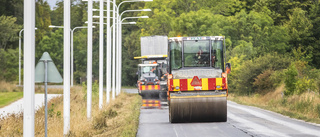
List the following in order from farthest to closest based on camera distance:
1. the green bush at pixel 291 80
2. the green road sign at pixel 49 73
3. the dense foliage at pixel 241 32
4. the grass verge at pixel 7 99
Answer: the dense foliage at pixel 241 32 < the grass verge at pixel 7 99 < the green bush at pixel 291 80 < the green road sign at pixel 49 73

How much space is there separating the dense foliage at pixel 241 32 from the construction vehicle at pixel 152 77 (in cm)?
626

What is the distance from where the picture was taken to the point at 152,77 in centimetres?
4622

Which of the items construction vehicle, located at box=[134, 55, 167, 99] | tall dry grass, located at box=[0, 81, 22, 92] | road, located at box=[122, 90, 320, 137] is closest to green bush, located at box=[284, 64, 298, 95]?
road, located at box=[122, 90, 320, 137]

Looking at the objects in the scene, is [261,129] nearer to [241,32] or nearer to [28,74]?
[28,74]

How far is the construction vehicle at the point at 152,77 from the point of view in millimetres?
45625

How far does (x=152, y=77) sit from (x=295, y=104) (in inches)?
764

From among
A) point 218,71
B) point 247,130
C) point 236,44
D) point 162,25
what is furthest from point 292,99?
point 162,25

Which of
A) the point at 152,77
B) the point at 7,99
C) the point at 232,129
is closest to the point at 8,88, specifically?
the point at 7,99

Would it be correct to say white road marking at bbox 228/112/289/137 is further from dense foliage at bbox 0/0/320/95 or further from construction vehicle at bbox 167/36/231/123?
dense foliage at bbox 0/0/320/95

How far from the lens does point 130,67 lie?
8919cm

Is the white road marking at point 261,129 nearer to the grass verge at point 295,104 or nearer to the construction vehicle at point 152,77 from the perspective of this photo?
the grass verge at point 295,104

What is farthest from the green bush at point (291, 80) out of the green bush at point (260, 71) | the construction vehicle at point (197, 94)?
the construction vehicle at point (197, 94)

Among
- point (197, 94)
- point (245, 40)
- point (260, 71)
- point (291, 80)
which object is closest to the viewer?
point (197, 94)

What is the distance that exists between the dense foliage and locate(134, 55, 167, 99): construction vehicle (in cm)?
626
